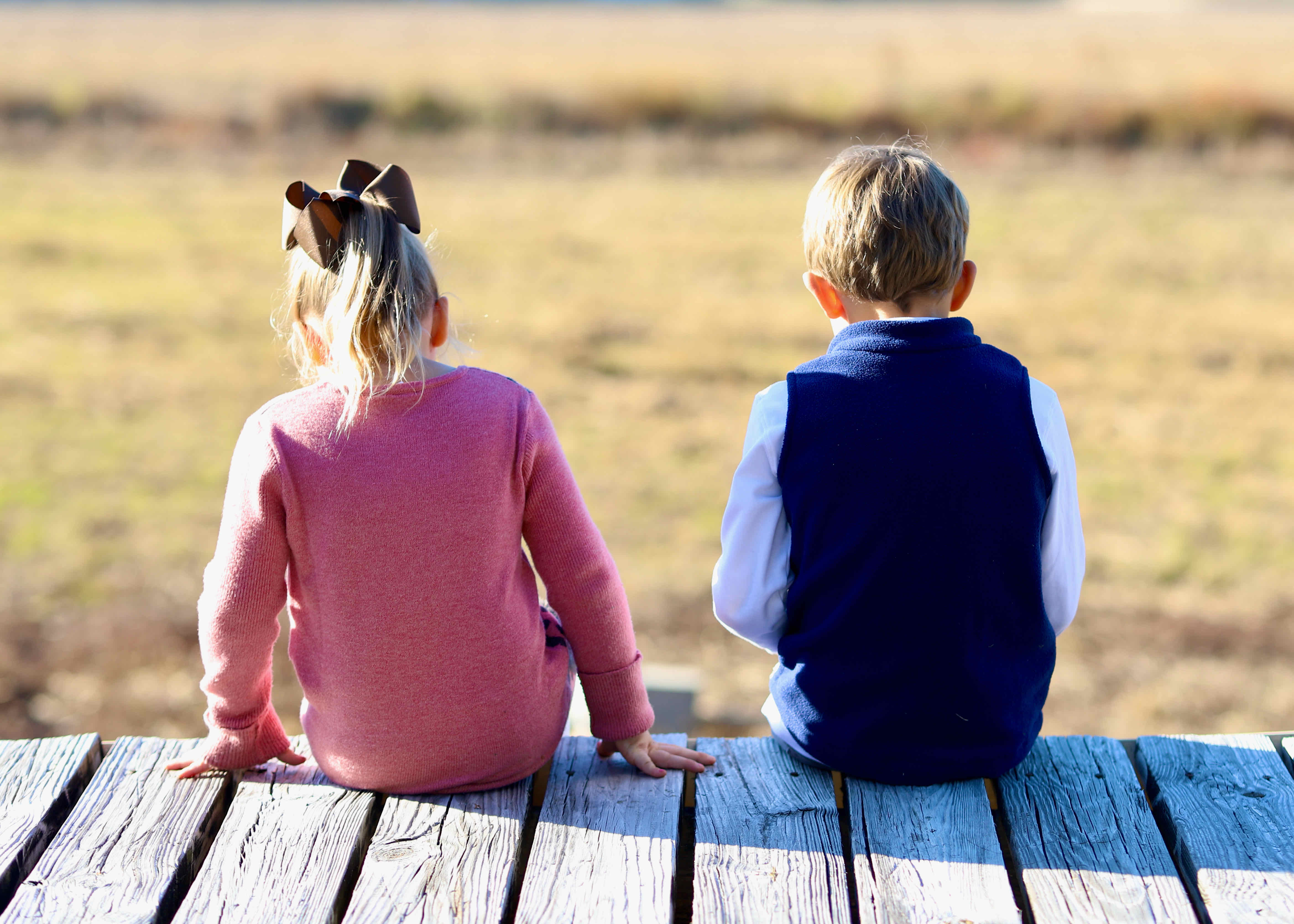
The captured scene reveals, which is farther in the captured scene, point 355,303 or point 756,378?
point 756,378

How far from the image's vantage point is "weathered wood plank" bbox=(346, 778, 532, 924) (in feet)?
5.27

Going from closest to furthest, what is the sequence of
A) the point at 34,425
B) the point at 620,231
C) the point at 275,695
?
the point at 275,695
the point at 34,425
the point at 620,231

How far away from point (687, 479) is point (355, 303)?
374 centimetres

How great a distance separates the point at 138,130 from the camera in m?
15.6

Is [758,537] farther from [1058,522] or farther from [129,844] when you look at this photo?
[129,844]

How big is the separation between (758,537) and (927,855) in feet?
1.67

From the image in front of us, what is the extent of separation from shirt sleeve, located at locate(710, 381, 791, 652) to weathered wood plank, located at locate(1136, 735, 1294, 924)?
65 cm

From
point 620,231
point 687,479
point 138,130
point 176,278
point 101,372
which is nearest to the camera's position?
point 687,479

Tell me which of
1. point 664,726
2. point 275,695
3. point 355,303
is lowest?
point 275,695

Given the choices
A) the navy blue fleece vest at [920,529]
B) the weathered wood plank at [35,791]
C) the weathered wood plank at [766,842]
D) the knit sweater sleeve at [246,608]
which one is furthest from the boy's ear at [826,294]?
the weathered wood plank at [35,791]

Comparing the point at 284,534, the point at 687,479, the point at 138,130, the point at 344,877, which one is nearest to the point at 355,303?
the point at 284,534

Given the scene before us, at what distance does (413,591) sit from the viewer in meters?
1.72

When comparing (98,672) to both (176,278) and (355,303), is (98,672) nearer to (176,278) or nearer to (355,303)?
(355,303)

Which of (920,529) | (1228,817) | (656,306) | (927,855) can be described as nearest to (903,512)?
(920,529)
